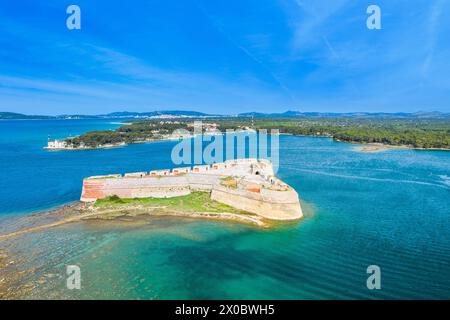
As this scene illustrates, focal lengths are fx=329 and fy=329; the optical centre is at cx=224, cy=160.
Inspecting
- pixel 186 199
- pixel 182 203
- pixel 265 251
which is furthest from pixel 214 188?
pixel 265 251

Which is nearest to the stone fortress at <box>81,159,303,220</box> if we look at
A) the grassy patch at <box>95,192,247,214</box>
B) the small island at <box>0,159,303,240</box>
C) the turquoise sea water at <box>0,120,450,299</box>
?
the small island at <box>0,159,303,240</box>

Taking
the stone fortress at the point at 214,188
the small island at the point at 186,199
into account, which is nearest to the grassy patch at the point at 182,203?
the small island at the point at 186,199

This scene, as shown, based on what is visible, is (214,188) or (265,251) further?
(214,188)

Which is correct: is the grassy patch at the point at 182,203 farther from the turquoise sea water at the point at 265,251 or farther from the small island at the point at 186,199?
the turquoise sea water at the point at 265,251

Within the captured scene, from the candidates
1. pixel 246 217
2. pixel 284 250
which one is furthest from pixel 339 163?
pixel 284 250

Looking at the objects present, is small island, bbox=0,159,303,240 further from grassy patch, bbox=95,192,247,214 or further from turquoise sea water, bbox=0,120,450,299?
turquoise sea water, bbox=0,120,450,299

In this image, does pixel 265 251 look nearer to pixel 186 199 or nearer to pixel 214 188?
pixel 214 188
